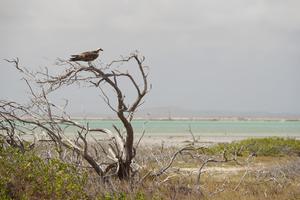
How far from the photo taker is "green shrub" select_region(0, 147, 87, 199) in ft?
23.6

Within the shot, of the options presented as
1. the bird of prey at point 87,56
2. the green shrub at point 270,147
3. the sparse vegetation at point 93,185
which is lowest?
the green shrub at point 270,147

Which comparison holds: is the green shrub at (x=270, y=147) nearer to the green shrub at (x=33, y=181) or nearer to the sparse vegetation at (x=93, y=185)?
the sparse vegetation at (x=93, y=185)

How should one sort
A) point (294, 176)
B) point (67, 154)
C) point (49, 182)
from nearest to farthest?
point (49, 182) < point (67, 154) < point (294, 176)

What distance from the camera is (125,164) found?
1034cm

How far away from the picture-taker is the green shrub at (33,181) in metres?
7.20

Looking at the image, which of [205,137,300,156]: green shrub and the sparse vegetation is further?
[205,137,300,156]: green shrub

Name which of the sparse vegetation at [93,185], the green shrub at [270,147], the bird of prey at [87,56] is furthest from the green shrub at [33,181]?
the green shrub at [270,147]

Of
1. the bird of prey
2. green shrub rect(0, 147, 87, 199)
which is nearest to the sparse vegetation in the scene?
green shrub rect(0, 147, 87, 199)

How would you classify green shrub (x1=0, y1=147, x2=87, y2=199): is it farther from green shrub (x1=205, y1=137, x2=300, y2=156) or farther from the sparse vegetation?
green shrub (x1=205, y1=137, x2=300, y2=156)

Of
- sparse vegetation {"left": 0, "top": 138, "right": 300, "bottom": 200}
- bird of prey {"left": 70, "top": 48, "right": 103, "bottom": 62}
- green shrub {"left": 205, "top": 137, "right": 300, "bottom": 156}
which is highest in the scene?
bird of prey {"left": 70, "top": 48, "right": 103, "bottom": 62}

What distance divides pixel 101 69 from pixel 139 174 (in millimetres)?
2842

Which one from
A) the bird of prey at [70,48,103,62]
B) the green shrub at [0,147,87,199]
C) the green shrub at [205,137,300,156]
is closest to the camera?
the green shrub at [0,147,87,199]

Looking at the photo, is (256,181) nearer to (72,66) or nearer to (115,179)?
(115,179)

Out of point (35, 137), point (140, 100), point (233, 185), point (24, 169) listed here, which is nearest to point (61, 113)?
point (35, 137)
